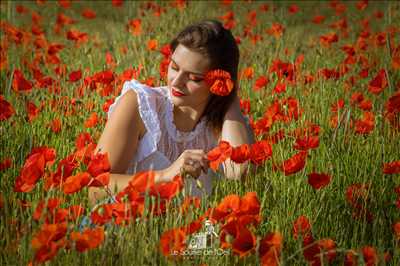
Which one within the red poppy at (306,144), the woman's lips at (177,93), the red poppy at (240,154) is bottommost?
the red poppy at (240,154)

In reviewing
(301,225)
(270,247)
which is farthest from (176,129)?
(270,247)

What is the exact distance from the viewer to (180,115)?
2.58 meters

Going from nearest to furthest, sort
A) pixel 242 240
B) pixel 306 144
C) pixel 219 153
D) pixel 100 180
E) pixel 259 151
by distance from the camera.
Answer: pixel 242 240 → pixel 100 180 → pixel 219 153 → pixel 259 151 → pixel 306 144

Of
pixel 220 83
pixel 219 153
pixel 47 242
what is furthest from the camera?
pixel 220 83

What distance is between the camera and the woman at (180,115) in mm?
2328

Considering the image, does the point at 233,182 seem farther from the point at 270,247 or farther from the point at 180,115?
the point at 270,247

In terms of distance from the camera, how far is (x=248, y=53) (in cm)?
543

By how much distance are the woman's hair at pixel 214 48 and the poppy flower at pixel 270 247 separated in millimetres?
1041

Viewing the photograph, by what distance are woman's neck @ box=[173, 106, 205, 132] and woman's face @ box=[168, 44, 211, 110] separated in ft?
0.59

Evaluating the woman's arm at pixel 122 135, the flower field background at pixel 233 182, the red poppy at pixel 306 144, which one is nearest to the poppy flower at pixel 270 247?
the flower field background at pixel 233 182

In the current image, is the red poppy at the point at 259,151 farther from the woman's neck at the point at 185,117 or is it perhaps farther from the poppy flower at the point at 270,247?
the woman's neck at the point at 185,117

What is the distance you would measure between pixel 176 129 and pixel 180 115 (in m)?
0.06

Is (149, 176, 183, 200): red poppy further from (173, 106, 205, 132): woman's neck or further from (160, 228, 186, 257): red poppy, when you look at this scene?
(173, 106, 205, 132): woman's neck

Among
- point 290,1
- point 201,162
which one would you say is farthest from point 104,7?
point 201,162
